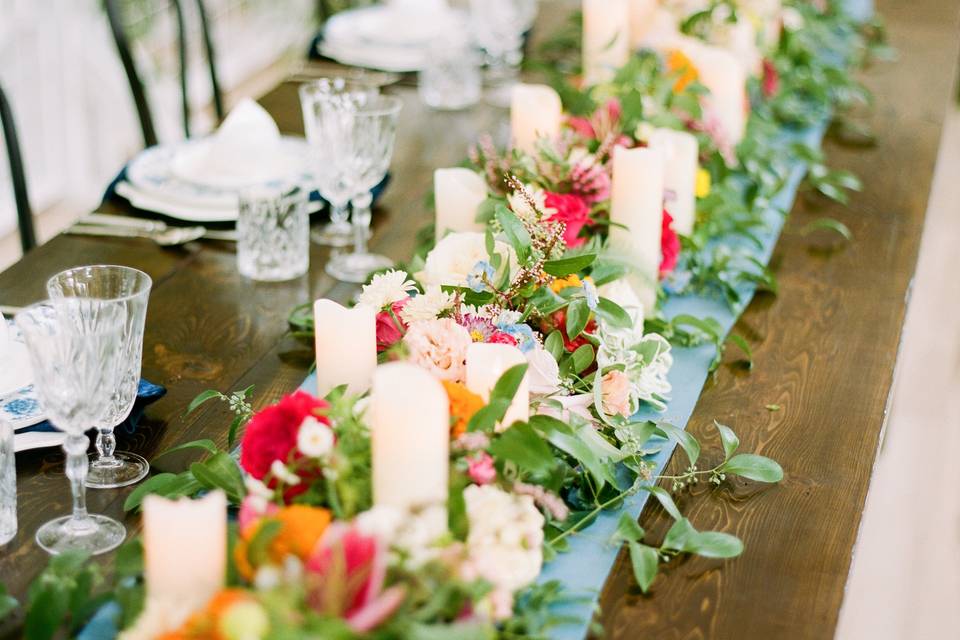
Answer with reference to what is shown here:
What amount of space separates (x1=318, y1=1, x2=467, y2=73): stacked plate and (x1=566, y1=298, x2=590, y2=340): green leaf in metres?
1.48

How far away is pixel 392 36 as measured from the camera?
275cm

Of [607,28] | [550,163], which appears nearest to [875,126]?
[607,28]

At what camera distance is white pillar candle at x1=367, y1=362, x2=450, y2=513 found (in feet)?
2.95

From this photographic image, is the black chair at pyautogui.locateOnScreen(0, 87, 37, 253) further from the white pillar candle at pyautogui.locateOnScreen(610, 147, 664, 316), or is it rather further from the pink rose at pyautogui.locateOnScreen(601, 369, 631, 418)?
the pink rose at pyautogui.locateOnScreen(601, 369, 631, 418)

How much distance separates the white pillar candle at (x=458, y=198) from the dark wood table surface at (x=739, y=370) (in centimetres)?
20

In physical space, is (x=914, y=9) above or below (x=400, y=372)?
below

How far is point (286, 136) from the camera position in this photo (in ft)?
7.20

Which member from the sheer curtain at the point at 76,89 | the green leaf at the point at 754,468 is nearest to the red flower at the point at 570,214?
the green leaf at the point at 754,468

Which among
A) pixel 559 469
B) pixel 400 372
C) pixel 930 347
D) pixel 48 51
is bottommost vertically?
pixel 930 347

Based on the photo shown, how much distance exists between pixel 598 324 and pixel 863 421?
33cm

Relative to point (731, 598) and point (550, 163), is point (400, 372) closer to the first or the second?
point (731, 598)

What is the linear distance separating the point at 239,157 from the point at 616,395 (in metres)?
0.92

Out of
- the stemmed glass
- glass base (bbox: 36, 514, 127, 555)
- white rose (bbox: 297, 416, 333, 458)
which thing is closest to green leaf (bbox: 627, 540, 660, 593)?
white rose (bbox: 297, 416, 333, 458)

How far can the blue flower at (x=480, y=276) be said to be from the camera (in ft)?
4.21
